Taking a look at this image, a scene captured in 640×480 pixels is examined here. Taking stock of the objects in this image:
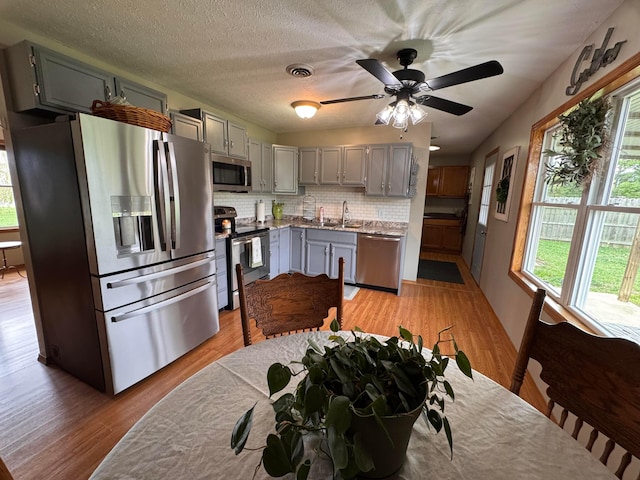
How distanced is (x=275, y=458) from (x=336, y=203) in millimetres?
4200

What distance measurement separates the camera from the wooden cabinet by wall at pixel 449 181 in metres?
6.60

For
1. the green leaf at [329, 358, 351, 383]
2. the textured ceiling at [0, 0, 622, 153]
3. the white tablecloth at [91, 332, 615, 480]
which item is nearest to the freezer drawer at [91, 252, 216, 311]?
the white tablecloth at [91, 332, 615, 480]

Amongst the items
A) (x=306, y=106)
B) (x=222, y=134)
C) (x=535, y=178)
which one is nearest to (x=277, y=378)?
(x=306, y=106)

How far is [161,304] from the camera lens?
6.63 ft

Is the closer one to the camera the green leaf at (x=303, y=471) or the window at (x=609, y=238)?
the green leaf at (x=303, y=471)

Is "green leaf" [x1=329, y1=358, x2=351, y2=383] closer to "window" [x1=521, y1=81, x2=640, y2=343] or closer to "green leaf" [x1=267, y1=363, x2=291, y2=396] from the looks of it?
"green leaf" [x1=267, y1=363, x2=291, y2=396]

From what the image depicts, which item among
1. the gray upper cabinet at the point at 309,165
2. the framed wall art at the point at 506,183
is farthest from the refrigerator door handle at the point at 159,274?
the framed wall art at the point at 506,183

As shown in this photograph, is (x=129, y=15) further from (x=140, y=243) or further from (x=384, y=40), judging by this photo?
(x=384, y=40)

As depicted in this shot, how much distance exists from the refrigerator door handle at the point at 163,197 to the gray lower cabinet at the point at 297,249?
7.68ft

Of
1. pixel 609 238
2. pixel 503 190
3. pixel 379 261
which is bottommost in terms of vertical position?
pixel 379 261

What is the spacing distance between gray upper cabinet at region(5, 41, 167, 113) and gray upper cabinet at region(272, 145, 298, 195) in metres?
2.41

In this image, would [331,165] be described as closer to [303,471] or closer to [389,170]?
[389,170]

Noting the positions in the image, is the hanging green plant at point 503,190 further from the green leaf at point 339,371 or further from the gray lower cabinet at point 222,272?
the green leaf at point 339,371

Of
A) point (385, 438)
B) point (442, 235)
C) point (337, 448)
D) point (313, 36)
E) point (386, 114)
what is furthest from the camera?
point (442, 235)
